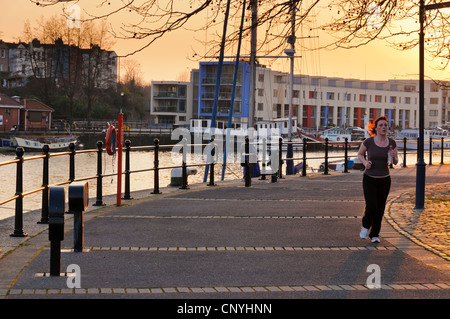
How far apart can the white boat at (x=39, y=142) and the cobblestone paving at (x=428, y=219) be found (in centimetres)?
5795

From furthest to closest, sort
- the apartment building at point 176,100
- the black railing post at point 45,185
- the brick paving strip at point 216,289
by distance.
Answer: the apartment building at point 176,100
the black railing post at point 45,185
the brick paving strip at point 216,289

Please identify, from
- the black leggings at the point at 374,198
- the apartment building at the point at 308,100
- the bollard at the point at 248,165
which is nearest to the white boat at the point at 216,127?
the apartment building at the point at 308,100

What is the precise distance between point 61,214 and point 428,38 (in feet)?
33.7

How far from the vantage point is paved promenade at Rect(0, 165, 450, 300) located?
7.17 meters

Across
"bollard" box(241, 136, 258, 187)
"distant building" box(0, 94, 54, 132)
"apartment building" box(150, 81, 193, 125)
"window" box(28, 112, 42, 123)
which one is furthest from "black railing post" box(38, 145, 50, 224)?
"apartment building" box(150, 81, 193, 125)

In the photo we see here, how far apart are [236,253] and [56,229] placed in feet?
8.05

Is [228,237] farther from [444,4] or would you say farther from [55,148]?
[55,148]

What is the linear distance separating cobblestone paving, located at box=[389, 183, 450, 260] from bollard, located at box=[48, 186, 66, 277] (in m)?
4.64

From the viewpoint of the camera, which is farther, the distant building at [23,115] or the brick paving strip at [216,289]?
the distant building at [23,115]

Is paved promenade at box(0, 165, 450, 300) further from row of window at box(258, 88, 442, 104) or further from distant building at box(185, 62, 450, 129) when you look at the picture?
row of window at box(258, 88, 442, 104)

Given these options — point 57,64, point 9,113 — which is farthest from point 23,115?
point 57,64

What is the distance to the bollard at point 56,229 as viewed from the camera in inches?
→ 301

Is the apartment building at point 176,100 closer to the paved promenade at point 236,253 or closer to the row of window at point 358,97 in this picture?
the row of window at point 358,97
